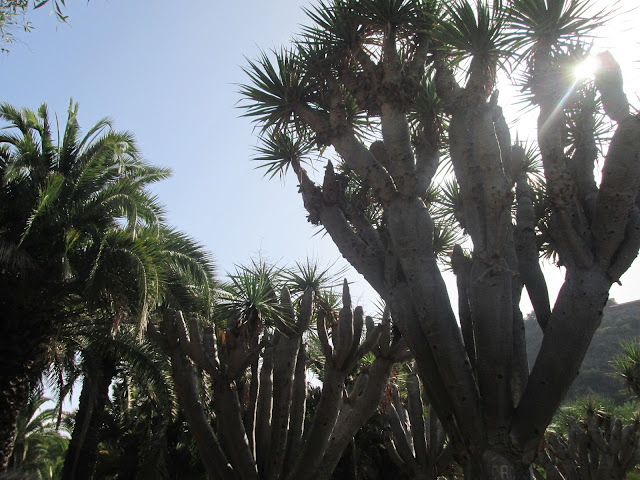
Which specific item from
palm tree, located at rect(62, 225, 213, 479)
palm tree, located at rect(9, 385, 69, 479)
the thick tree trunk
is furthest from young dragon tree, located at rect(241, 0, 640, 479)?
palm tree, located at rect(9, 385, 69, 479)

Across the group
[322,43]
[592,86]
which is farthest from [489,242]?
[322,43]

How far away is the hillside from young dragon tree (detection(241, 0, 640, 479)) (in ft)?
90.4

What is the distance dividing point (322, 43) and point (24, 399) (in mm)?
7889

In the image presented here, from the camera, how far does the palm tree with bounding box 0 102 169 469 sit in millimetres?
8906

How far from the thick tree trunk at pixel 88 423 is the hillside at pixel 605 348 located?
27194 millimetres

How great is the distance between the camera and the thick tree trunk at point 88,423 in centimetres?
1082

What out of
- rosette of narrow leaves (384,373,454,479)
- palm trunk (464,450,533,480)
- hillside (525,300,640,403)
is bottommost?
palm trunk (464,450,533,480)

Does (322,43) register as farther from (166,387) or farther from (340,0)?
(166,387)

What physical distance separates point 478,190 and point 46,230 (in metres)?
7.70

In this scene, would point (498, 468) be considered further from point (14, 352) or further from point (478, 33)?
point (14, 352)

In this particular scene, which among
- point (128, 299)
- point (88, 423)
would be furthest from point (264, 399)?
point (88, 423)

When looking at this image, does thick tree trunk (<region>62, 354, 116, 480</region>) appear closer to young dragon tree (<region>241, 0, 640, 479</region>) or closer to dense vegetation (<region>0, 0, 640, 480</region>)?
dense vegetation (<region>0, 0, 640, 480</region>)

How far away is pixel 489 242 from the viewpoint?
17.7ft

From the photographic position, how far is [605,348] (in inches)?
1558
